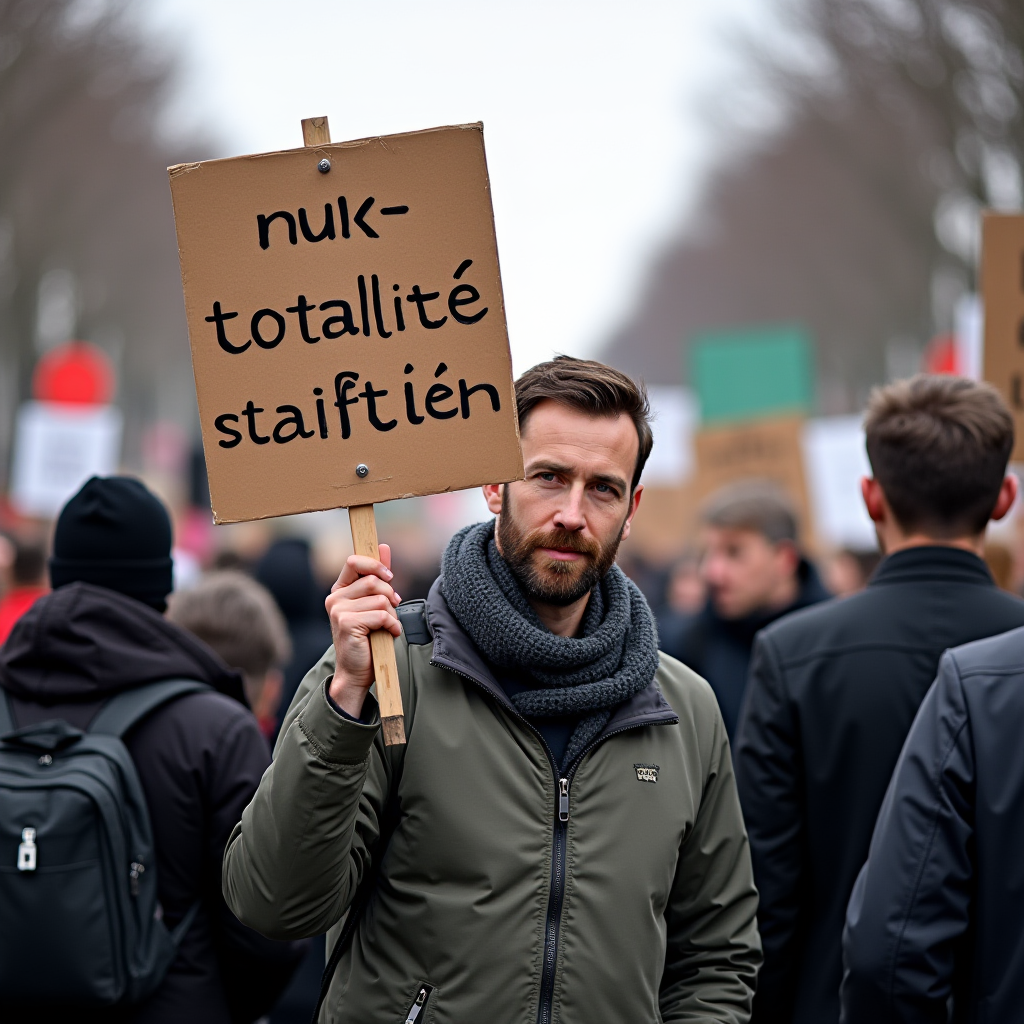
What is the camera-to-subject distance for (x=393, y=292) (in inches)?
113

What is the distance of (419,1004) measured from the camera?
275cm

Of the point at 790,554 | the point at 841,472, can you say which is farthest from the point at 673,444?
the point at 790,554

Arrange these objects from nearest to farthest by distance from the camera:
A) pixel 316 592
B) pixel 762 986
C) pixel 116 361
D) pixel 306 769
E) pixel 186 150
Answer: pixel 306 769 < pixel 762 986 < pixel 316 592 < pixel 186 150 < pixel 116 361

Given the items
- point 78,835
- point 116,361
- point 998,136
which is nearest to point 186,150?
point 116,361

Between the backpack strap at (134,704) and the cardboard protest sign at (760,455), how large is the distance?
6341 millimetres

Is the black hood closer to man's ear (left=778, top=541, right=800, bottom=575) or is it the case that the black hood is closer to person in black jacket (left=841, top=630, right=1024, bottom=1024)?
person in black jacket (left=841, top=630, right=1024, bottom=1024)

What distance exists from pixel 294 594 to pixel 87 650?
3.49 metres

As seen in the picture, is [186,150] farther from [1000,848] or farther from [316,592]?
[1000,848]

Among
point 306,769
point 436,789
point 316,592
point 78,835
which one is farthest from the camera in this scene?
point 316,592

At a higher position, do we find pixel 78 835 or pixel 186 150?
pixel 186 150

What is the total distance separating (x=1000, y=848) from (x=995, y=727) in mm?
211

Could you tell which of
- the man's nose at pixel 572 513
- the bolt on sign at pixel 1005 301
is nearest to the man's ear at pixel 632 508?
the man's nose at pixel 572 513

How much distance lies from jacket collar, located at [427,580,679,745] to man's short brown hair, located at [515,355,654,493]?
1.37 feet

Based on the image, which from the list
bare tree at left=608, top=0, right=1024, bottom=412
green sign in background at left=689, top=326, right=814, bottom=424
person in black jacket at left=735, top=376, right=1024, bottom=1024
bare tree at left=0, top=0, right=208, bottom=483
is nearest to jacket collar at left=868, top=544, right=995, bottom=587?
person in black jacket at left=735, top=376, right=1024, bottom=1024
